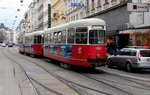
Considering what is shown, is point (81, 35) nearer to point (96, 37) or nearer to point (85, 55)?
point (96, 37)

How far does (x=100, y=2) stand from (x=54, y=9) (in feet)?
113

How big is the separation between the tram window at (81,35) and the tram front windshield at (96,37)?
0.30 meters

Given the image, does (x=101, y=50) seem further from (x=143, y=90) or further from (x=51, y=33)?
(x=51, y=33)

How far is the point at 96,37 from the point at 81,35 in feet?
2.88

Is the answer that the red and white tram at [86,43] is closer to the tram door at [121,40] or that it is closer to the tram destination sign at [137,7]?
the tram destination sign at [137,7]

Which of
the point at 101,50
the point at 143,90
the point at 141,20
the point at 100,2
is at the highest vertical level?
the point at 100,2

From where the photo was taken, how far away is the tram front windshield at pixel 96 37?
51.7 feet

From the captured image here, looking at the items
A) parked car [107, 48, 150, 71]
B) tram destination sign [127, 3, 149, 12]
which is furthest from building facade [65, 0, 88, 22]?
parked car [107, 48, 150, 71]

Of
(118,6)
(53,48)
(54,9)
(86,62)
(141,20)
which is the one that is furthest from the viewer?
(54,9)

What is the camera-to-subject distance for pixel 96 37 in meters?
15.8

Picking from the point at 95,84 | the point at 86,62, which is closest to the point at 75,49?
the point at 86,62

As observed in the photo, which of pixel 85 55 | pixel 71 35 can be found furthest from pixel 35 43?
pixel 85 55

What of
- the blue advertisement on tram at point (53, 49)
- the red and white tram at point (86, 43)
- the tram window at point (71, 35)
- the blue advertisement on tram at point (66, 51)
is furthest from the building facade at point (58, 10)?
the red and white tram at point (86, 43)

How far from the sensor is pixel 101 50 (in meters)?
15.8
